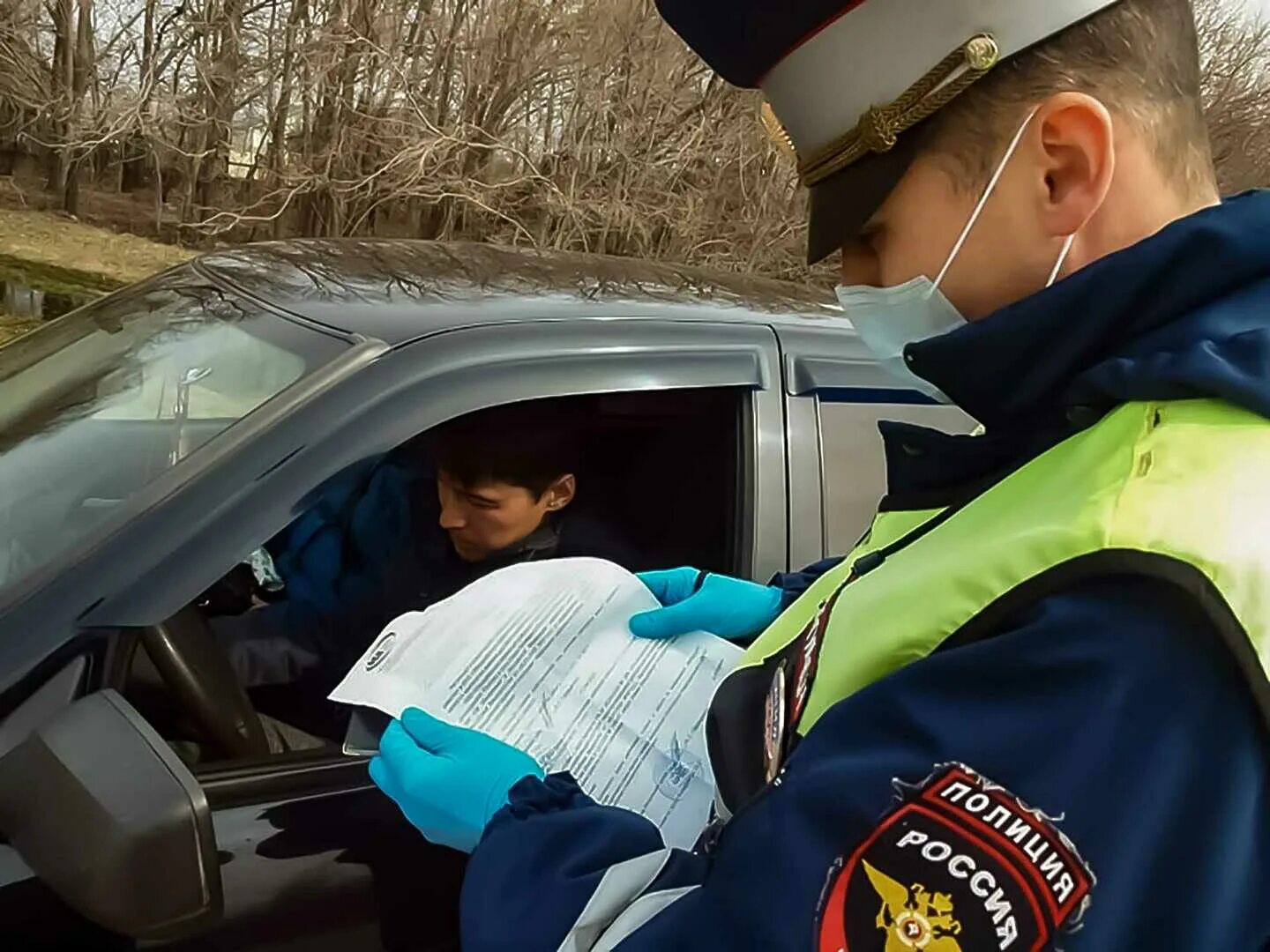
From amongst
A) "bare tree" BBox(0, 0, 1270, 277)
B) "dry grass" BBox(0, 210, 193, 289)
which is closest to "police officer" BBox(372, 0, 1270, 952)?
"dry grass" BBox(0, 210, 193, 289)

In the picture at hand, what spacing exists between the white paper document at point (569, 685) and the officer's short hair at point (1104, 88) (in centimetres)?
75

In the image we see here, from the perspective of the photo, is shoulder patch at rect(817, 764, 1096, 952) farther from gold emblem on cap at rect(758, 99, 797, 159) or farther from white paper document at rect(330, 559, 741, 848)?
gold emblem on cap at rect(758, 99, 797, 159)

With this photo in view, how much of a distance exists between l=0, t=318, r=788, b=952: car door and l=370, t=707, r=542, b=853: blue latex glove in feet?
0.62

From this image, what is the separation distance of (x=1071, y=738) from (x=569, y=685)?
0.85m

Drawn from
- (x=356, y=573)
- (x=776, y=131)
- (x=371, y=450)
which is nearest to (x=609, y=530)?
(x=356, y=573)

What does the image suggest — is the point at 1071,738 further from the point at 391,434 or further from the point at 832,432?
the point at 832,432

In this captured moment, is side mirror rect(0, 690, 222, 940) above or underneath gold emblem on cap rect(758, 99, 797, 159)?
underneath

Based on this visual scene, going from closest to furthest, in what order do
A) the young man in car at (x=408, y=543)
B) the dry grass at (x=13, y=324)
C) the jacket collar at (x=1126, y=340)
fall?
the jacket collar at (x=1126, y=340) → the young man in car at (x=408, y=543) → the dry grass at (x=13, y=324)

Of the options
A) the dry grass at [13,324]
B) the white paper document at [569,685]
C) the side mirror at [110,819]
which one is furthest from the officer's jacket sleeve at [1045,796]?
the dry grass at [13,324]

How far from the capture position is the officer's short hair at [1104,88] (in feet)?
3.04

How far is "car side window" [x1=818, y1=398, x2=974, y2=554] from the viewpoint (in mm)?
2104

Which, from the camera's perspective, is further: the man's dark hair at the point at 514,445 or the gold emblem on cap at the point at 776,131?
the man's dark hair at the point at 514,445

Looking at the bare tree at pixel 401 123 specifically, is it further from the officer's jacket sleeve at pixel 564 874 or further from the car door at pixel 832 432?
the officer's jacket sleeve at pixel 564 874

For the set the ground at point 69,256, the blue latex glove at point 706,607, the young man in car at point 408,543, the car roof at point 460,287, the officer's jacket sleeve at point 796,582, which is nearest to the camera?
the blue latex glove at point 706,607
